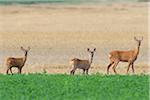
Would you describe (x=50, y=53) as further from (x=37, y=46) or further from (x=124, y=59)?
(x=124, y=59)

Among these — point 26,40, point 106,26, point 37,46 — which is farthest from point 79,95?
point 106,26

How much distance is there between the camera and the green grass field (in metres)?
12.7

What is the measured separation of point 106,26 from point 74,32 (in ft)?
11.9

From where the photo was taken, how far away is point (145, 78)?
14.7 meters

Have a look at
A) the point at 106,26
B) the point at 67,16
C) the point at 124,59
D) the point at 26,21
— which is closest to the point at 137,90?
the point at 124,59

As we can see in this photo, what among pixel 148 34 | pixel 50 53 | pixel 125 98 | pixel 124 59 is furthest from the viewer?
pixel 148 34

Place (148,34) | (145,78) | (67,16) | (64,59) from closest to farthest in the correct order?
(145,78), (64,59), (148,34), (67,16)

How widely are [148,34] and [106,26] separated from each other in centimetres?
541

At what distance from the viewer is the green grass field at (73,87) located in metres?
12.7

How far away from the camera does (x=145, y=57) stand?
23672mm

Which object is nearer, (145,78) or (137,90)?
(137,90)

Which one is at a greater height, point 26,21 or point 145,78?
point 26,21

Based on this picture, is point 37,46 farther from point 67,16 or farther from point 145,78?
point 67,16

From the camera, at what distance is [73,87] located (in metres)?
13.6
